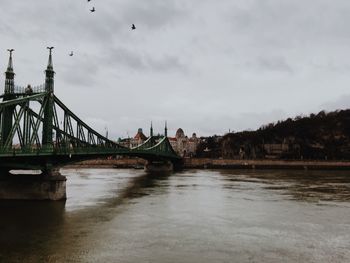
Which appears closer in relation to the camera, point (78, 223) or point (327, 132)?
point (78, 223)

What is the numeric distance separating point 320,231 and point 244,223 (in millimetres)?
4948

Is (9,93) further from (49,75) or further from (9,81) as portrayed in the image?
(49,75)

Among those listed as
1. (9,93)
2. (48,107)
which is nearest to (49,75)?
(48,107)

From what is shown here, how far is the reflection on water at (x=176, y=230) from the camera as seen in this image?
19.5m

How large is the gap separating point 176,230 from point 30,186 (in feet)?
59.4

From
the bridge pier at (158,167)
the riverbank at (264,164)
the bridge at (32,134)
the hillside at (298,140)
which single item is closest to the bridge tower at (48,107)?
the bridge at (32,134)

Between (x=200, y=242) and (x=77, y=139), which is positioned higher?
(x=77, y=139)

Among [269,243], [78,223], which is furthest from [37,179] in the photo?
[269,243]

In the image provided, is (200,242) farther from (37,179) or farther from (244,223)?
(37,179)

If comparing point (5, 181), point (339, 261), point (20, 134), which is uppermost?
point (20, 134)

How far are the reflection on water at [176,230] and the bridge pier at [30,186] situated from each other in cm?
150

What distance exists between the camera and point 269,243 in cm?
2180

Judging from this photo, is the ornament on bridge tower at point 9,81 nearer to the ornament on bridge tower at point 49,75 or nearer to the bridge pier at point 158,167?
the ornament on bridge tower at point 49,75

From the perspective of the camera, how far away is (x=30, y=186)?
37.9m
